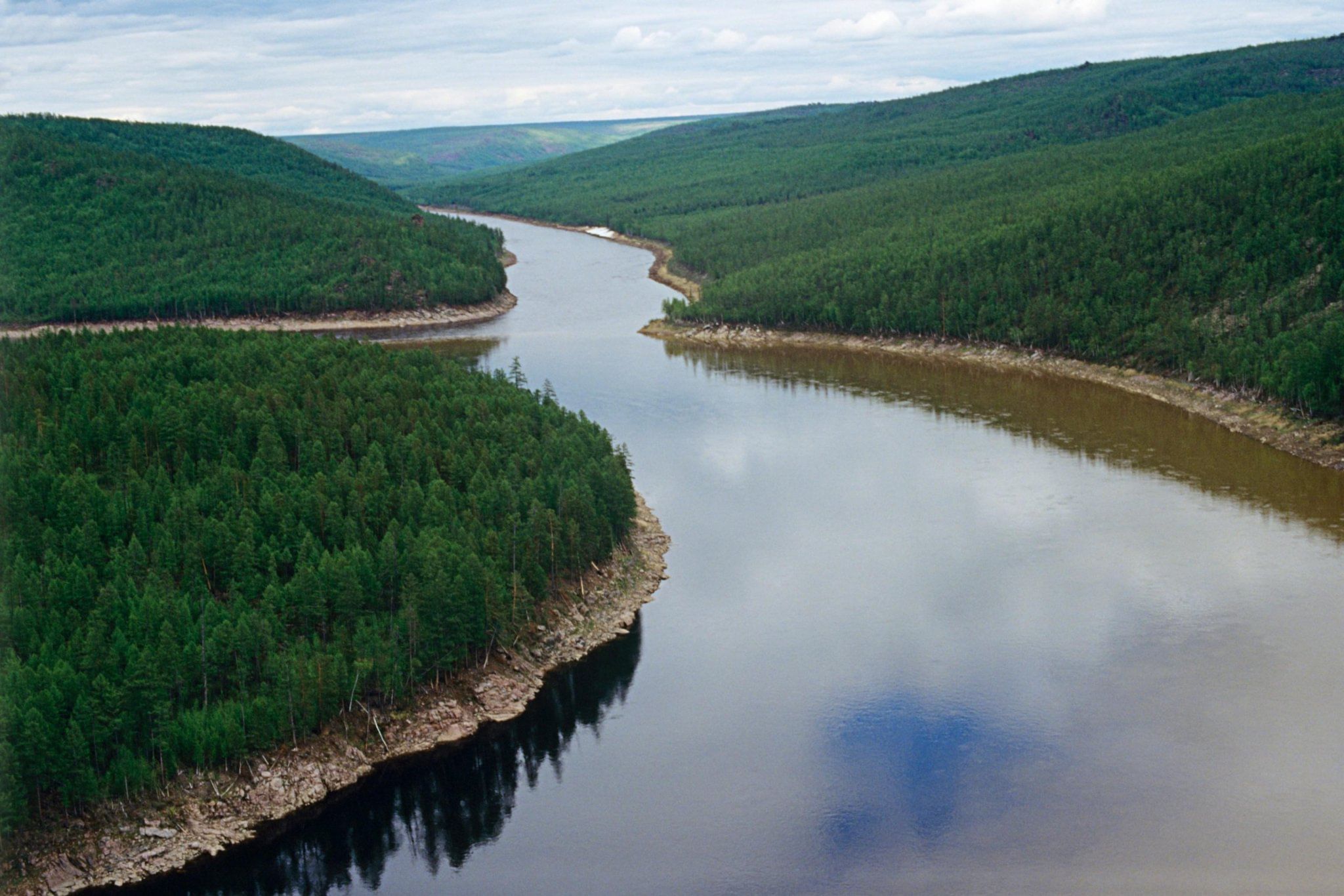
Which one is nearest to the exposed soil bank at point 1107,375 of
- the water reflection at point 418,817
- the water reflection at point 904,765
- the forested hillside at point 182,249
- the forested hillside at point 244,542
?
the forested hillside at point 182,249

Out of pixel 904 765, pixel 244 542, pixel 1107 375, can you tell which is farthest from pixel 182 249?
pixel 904 765

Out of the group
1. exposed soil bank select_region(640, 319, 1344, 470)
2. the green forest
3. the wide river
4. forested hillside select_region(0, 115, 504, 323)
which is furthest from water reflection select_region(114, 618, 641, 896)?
forested hillside select_region(0, 115, 504, 323)

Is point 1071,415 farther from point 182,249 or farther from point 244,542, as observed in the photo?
point 182,249

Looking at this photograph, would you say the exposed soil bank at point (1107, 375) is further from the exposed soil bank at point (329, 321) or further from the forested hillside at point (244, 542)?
the forested hillside at point (244, 542)

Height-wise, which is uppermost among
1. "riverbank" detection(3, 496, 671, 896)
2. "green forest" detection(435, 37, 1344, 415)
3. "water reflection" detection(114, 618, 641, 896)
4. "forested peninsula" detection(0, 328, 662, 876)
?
"green forest" detection(435, 37, 1344, 415)

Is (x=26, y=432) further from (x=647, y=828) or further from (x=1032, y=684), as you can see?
(x=1032, y=684)

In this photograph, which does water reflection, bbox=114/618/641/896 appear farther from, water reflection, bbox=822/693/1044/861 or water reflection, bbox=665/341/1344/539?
water reflection, bbox=665/341/1344/539
